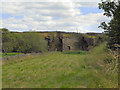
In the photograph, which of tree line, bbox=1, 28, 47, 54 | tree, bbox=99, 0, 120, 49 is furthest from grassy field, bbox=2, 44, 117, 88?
tree line, bbox=1, 28, 47, 54

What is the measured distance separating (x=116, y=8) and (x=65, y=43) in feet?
180

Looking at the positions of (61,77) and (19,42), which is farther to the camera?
(19,42)

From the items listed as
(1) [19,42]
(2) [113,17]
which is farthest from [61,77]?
(1) [19,42]

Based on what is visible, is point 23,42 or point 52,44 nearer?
point 23,42

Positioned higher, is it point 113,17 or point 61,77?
point 113,17

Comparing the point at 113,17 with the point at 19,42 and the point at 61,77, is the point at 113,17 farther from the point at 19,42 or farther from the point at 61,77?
the point at 19,42

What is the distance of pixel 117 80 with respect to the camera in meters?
8.91

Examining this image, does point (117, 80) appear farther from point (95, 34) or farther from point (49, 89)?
point (95, 34)

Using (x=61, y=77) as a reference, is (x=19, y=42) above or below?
above

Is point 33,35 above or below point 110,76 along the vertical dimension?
above

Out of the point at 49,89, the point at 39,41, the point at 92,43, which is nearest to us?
the point at 49,89

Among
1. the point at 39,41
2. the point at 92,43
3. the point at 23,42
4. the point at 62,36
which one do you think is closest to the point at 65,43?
the point at 62,36

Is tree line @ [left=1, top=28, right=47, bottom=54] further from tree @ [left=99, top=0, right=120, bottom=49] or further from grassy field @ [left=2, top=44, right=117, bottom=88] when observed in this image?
tree @ [left=99, top=0, right=120, bottom=49]

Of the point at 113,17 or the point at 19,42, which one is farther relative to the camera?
the point at 19,42
